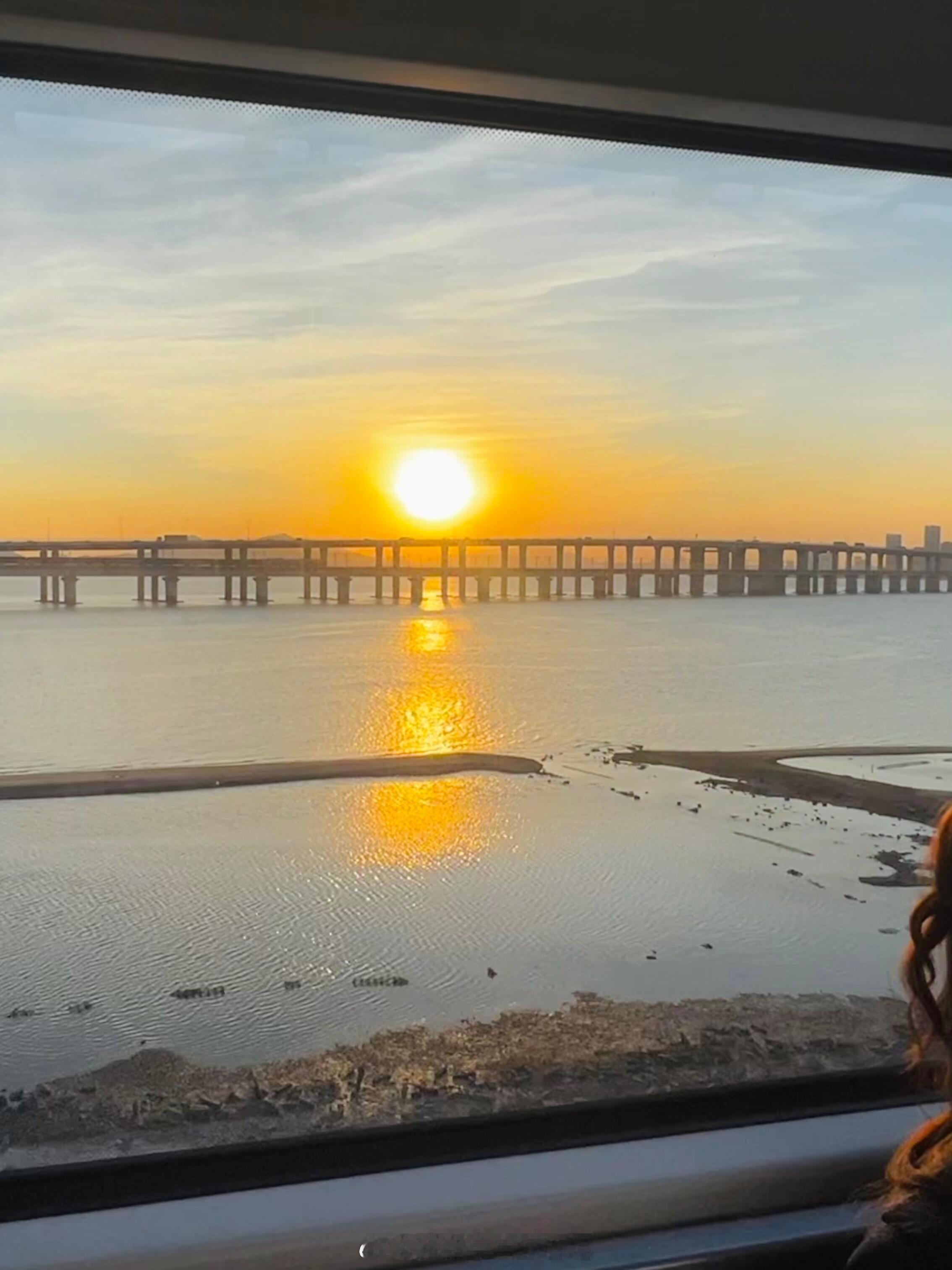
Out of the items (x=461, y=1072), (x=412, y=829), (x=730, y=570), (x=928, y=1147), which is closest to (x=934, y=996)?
(x=928, y=1147)

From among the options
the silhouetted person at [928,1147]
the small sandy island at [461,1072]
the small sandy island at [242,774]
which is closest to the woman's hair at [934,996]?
the silhouetted person at [928,1147]

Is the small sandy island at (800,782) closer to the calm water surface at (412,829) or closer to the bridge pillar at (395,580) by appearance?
the calm water surface at (412,829)

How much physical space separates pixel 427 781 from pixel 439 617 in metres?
0.24

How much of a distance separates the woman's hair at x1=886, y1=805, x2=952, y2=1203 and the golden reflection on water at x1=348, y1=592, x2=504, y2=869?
70 centimetres

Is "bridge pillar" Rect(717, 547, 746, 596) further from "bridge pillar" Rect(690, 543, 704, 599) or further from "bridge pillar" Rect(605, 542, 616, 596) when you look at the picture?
"bridge pillar" Rect(605, 542, 616, 596)

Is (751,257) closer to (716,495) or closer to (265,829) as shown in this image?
(716,495)

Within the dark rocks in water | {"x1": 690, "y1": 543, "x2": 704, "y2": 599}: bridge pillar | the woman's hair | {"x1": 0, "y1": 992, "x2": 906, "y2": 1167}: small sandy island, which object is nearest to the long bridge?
{"x1": 690, "y1": 543, "x2": 704, "y2": 599}: bridge pillar

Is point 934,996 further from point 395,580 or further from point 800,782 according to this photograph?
point 395,580

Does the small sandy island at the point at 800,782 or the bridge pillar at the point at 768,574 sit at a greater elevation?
the bridge pillar at the point at 768,574

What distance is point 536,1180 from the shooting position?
1.44m

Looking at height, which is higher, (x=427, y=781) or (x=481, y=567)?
(x=481, y=567)

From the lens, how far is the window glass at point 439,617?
1.52 m

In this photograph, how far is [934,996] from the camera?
1.16m

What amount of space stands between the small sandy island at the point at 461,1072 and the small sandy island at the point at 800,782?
31 centimetres
